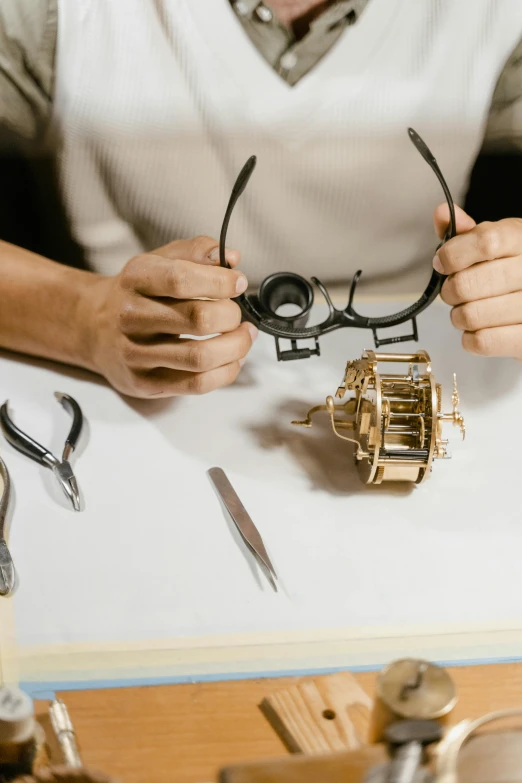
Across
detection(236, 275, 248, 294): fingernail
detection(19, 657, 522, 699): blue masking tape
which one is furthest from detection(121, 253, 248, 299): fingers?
detection(19, 657, 522, 699): blue masking tape

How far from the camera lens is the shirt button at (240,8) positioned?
2.86 ft

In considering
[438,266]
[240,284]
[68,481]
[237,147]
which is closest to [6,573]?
[68,481]

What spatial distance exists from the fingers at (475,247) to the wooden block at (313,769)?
0.45 m

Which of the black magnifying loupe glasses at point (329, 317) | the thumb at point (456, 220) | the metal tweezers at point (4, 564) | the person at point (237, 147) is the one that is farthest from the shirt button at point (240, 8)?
the metal tweezers at point (4, 564)

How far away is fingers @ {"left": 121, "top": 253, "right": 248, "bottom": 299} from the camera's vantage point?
667 mm

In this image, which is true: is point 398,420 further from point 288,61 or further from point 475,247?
point 288,61

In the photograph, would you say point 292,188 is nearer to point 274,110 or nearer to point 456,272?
point 274,110

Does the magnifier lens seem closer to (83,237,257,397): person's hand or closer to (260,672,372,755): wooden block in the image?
(83,237,257,397): person's hand

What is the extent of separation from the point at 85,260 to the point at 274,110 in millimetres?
348

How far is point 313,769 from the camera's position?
0.41 metres

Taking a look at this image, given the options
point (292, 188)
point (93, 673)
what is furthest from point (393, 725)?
point (292, 188)

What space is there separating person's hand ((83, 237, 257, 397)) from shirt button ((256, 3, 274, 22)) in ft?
1.13

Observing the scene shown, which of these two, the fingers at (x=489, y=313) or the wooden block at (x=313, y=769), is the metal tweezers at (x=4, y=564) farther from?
the fingers at (x=489, y=313)

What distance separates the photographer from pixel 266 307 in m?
0.79
